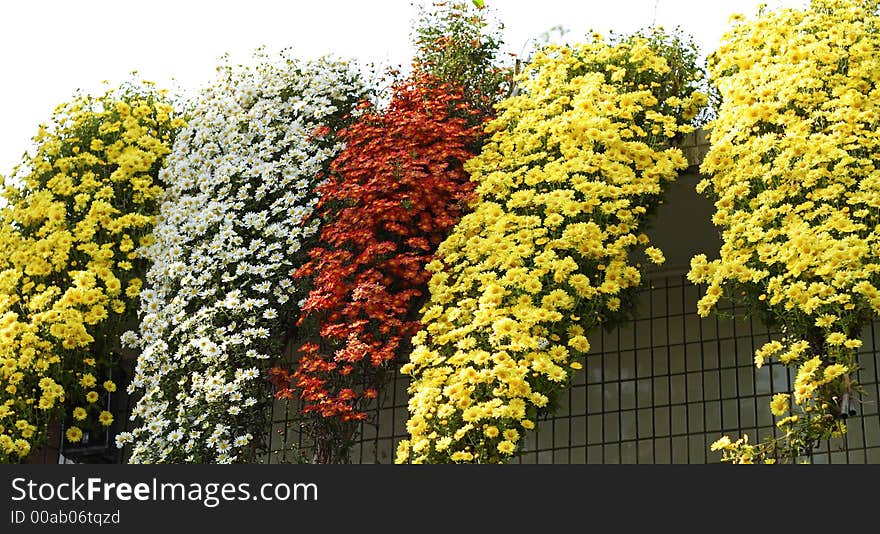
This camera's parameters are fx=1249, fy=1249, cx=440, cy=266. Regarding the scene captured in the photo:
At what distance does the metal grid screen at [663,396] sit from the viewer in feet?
22.5

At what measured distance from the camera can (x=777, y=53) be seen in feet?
19.2

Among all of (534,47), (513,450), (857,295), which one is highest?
(534,47)

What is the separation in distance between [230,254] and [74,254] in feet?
3.39

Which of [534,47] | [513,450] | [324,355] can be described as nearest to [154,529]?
[513,450]

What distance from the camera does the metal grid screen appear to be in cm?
686

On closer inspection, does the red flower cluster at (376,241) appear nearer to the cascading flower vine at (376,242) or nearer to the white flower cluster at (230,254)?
the cascading flower vine at (376,242)

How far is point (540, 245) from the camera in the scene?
226 inches

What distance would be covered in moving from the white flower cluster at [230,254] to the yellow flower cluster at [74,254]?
181mm

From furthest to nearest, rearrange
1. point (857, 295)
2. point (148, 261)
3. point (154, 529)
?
point (148, 261) → point (857, 295) → point (154, 529)

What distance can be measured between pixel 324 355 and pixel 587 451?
1.76m

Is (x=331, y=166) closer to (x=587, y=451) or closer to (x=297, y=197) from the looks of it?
(x=297, y=197)

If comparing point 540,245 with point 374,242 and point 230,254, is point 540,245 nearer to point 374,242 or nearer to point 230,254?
point 374,242

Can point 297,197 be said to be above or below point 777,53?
below

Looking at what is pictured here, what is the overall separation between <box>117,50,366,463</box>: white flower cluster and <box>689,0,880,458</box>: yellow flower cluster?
2.20 meters
